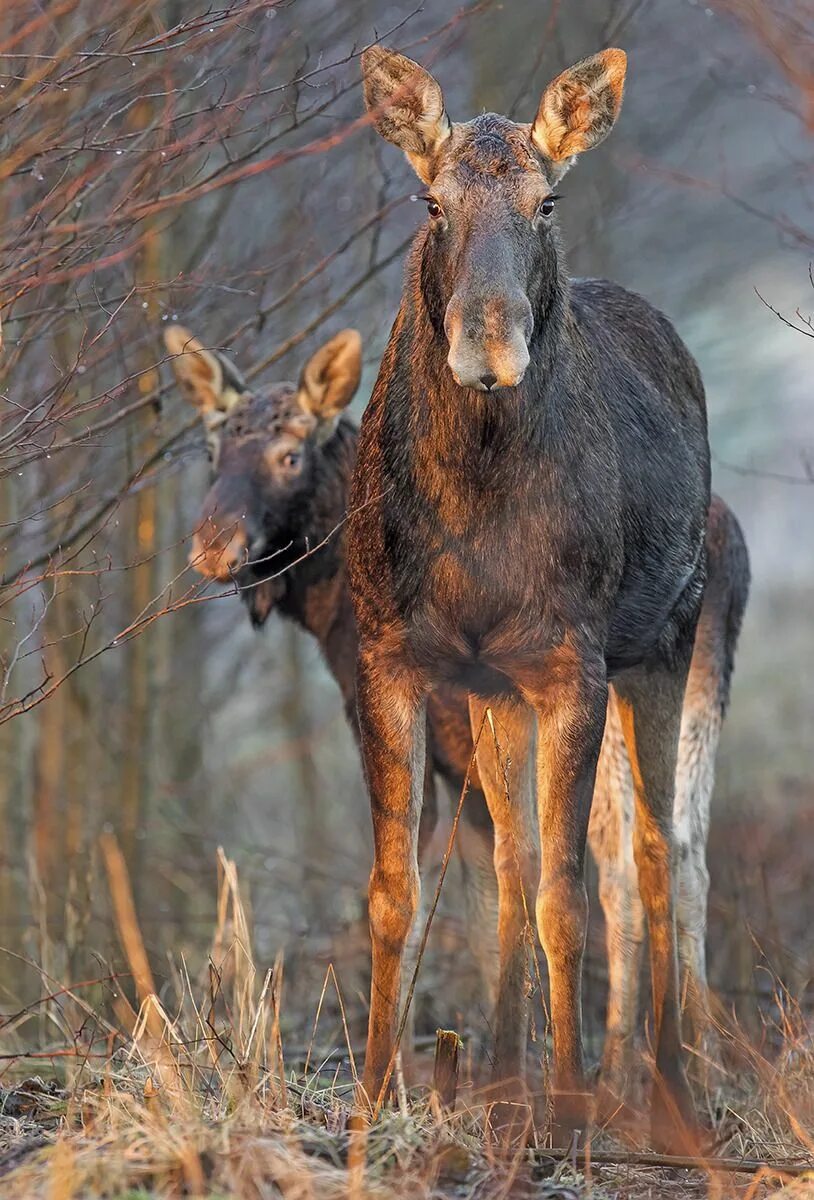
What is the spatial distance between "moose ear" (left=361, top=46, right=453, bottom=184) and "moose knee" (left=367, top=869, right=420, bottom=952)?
248cm

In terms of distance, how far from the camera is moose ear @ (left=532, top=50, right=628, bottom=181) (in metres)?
5.85

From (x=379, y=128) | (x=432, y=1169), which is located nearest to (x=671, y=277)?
(x=379, y=128)

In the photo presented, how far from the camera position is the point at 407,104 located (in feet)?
19.2

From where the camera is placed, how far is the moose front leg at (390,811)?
5.86 meters

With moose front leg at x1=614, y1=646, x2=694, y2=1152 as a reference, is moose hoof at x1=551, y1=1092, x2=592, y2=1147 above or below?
above

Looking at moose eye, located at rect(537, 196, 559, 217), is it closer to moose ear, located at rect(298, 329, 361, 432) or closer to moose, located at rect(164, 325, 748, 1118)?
moose, located at rect(164, 325, 748, 1118)

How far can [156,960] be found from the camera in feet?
36.6

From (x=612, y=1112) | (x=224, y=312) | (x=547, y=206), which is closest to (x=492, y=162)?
(x=547, y=206)

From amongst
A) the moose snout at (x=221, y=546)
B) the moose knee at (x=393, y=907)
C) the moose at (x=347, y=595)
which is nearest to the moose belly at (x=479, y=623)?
the moose knee at (x=393, y=907)

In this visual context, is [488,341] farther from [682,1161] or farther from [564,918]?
[682,1161]

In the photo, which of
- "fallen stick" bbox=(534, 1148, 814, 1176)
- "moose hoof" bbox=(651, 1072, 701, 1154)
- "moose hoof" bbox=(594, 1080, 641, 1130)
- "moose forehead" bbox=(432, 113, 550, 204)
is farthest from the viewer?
"moose hoof" bbox=(594, 1080, 641, 1130)

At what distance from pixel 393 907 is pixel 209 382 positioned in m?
3.96

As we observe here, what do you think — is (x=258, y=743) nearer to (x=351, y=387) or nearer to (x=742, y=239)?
(x=742, y=239)

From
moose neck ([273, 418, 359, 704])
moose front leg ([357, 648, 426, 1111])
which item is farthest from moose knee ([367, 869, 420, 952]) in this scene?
moose neck ([273, 418, 359, 704])
